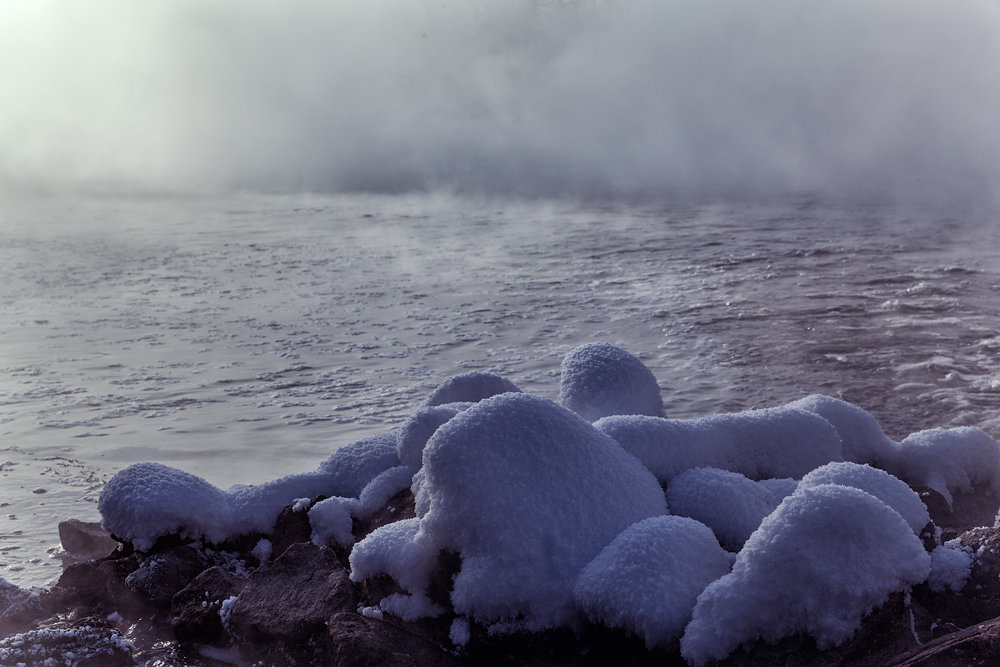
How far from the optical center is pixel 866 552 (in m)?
2.31

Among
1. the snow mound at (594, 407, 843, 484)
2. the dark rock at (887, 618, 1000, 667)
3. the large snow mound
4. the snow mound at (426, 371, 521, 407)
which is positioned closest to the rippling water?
the snow mound at (426, 371, 521, 407)

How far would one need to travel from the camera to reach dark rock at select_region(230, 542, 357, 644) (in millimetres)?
2779

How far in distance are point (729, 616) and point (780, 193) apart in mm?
18179

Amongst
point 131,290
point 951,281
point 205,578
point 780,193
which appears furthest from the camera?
point 780,193

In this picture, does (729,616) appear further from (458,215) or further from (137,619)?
(458,215)

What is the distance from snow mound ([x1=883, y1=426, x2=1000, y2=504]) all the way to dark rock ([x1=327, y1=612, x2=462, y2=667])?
2.24m

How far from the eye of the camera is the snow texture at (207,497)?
3479 millimetres

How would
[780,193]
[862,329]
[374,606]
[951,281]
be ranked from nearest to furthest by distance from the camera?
[374,606], [862,329], [951,281], [780,193]

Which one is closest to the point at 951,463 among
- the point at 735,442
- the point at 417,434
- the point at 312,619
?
the point at 735,442

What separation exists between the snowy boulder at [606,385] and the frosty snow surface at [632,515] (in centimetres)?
11

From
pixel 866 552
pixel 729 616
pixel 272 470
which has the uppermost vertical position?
pixel 866 552

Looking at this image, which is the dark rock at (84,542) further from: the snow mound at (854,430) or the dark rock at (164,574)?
the snow mound at (854,430)

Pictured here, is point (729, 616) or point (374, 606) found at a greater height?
point (729, 616)

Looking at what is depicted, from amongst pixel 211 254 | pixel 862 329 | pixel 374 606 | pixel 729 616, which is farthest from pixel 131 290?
pixel 729 616
